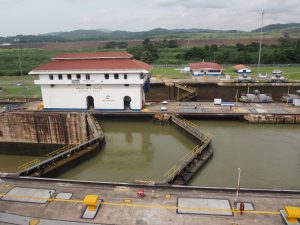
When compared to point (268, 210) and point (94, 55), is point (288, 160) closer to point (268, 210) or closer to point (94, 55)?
point (268, 210)

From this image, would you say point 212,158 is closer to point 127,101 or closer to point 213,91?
point 127,101

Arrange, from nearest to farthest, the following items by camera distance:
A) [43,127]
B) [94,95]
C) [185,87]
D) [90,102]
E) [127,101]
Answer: [43,127]
[94,95]
[90,102]
[127,101]
[185,87]

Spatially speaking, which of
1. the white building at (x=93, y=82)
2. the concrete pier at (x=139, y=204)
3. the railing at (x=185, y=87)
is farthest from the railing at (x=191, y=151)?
the railing at (x=185, y=87)

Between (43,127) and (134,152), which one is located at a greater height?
(43,127)

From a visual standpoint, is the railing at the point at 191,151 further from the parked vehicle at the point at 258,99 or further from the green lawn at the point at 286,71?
the green lawn at the point at 286,71

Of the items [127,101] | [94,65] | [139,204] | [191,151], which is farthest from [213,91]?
[139,204]

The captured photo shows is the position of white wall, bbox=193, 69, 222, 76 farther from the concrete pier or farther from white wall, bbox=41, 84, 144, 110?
the concrete pier
